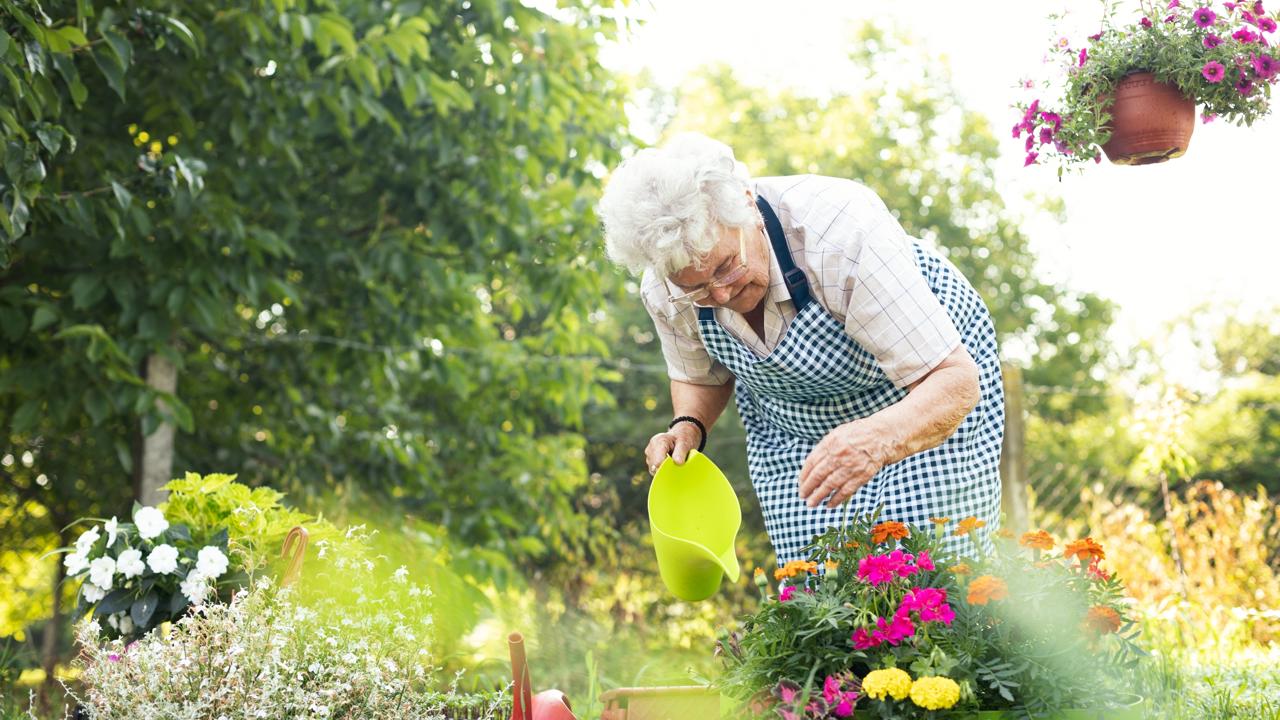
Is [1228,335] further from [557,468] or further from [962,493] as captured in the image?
[962,493]

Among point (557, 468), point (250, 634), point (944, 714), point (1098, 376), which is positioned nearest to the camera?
point (944, 714)

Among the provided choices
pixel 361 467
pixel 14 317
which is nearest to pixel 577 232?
pixel 361 467

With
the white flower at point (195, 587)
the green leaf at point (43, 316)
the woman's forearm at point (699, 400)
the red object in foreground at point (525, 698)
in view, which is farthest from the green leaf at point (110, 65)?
the red object in foreground at point (525, 698)

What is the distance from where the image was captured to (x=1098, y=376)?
1293 cm

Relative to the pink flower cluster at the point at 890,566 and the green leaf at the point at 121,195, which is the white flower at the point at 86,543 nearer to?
the green leaf at the point at 121,195

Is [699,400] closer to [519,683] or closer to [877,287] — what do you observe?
[877,287]

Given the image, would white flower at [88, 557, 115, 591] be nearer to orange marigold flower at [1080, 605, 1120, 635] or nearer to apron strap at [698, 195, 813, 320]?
apron strap at [698, 195, 813, 320]

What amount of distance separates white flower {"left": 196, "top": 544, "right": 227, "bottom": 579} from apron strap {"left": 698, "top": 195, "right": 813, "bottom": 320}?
1078 mm

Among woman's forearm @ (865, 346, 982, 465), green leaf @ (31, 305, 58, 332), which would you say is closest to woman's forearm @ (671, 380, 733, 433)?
woman's forearm @ (865, 346, 982, 465)

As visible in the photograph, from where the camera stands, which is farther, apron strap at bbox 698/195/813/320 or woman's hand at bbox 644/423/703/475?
woman's hand at bbox 644/423/703/475

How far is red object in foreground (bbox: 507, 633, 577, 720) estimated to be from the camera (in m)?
1.53

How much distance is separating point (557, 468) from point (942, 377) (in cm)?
296

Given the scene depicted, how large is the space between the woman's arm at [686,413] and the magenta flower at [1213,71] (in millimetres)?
1058

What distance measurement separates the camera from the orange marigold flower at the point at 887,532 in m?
1.48
